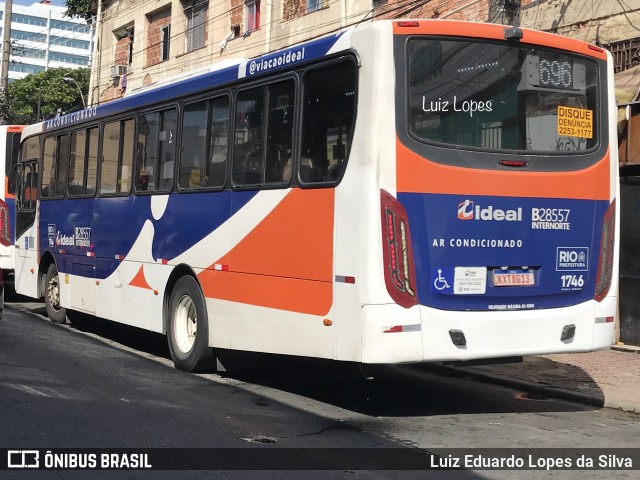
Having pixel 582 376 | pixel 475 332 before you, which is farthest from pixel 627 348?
pixel 475 332

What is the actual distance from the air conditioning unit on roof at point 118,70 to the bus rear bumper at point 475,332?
25.7 m

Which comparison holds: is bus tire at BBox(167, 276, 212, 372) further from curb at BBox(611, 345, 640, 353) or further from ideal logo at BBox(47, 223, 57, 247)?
curb at BBox(611, 345, 640, 353)

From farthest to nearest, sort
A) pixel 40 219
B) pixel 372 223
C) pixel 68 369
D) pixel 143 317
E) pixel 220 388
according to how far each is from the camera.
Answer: pixel 40 219
pixel 143 317
pixel 68 369
pixel 220 388
pixel 372 223

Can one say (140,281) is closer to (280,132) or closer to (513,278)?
(280,132)

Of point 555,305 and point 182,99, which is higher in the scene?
point 182,99

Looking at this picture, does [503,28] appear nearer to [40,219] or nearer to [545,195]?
[545,195]

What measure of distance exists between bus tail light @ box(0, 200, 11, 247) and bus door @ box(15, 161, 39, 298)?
6.43 ft

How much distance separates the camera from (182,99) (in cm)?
1017

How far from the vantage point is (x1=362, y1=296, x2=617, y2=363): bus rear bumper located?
23.3ft

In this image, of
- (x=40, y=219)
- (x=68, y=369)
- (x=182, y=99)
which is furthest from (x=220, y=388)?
(x=40, y=219)

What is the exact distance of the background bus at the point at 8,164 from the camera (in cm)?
1745

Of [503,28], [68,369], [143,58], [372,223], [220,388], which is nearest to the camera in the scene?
[372,223]

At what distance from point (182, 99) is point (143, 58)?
2070cm

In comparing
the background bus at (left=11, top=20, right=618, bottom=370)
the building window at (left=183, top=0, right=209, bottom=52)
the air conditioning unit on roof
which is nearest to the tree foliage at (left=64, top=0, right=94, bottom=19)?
the air conditioning unit on roof
